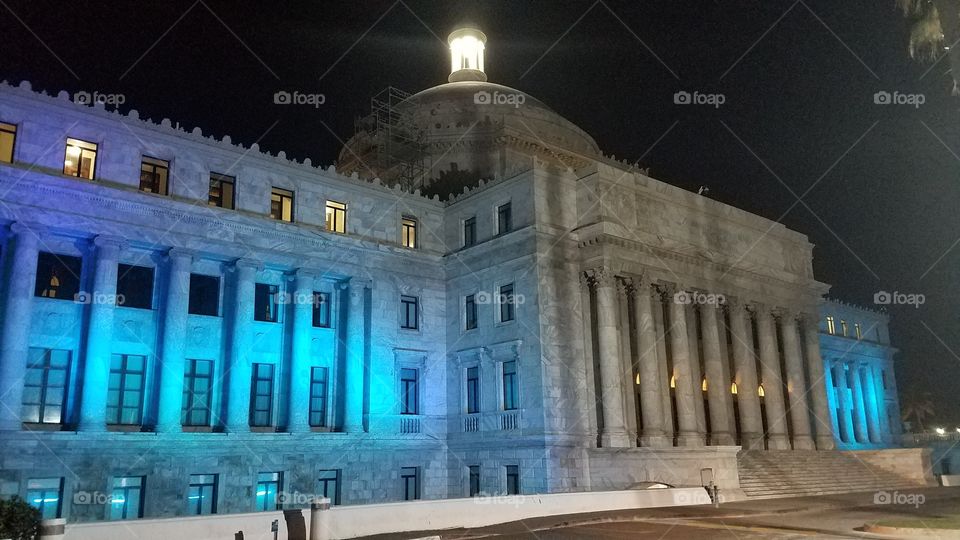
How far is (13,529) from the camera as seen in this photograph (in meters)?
14.7

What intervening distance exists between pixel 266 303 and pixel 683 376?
21.5 m

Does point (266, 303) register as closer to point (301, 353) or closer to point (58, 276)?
point (301, 353)

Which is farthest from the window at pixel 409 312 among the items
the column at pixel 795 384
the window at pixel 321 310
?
the column at pixel 795 384

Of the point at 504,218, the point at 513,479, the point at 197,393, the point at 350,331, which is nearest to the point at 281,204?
the point at 350,331

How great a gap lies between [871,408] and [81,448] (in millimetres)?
64891

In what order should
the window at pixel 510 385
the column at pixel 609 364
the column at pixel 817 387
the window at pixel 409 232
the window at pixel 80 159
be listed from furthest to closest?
1. the column at pixel 817 387
2. the window at pixel 409 232
3. the window at pixel 510 385
4. the column at pixel 609 364
5. the window at pixel 80 159

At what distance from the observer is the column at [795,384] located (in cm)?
4480

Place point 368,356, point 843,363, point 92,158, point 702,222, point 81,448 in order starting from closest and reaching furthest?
point 81,448 < point 92,158 < point 368,356 < point 702,222 < point 843,363

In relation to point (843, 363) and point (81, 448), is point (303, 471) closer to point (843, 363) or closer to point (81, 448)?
point (81, 448)

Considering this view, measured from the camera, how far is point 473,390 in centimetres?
3881

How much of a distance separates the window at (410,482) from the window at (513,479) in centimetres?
499

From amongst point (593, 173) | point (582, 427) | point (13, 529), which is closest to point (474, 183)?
point (593, 173)

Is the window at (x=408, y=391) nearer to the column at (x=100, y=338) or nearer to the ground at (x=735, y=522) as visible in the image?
the column at (x=100, y=338)

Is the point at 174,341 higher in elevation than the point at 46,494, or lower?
higher
